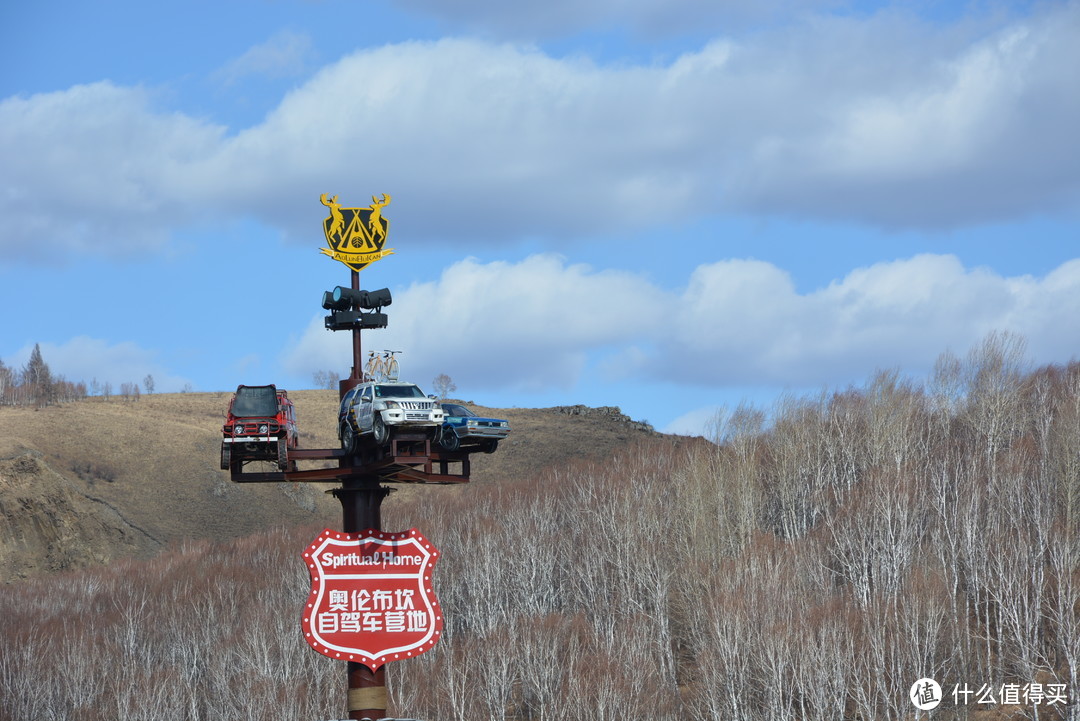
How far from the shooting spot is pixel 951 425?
107312 millimetres

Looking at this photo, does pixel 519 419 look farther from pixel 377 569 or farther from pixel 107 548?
pixel 377 569

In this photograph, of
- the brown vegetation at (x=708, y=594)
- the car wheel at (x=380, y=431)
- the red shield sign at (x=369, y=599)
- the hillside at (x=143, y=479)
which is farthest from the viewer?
the hillside at (x=143, y=479)

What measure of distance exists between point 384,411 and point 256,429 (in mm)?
4937

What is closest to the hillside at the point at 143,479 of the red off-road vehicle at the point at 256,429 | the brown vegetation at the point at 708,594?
the brown vegetation at the point at 708,594

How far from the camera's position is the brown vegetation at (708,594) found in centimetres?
7112

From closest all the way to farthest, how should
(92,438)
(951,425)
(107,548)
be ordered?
(951,425)
(107,548)
(92,438)

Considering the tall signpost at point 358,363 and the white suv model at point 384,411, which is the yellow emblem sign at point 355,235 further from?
the white suv model at point 384,411

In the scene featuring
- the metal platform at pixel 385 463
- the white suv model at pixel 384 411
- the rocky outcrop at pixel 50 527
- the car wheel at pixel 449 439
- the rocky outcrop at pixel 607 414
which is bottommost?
the metal platform at pixel 385 463

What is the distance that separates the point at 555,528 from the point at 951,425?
33.9 m

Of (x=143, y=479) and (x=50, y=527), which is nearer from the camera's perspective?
(x=50, y=527)

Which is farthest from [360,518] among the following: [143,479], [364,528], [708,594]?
[143,479]

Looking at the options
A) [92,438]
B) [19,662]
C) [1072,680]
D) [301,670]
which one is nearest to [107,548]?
[92,438]

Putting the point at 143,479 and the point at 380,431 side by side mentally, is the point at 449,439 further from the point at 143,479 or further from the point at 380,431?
the point at 143,479

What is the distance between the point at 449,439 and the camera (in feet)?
129
